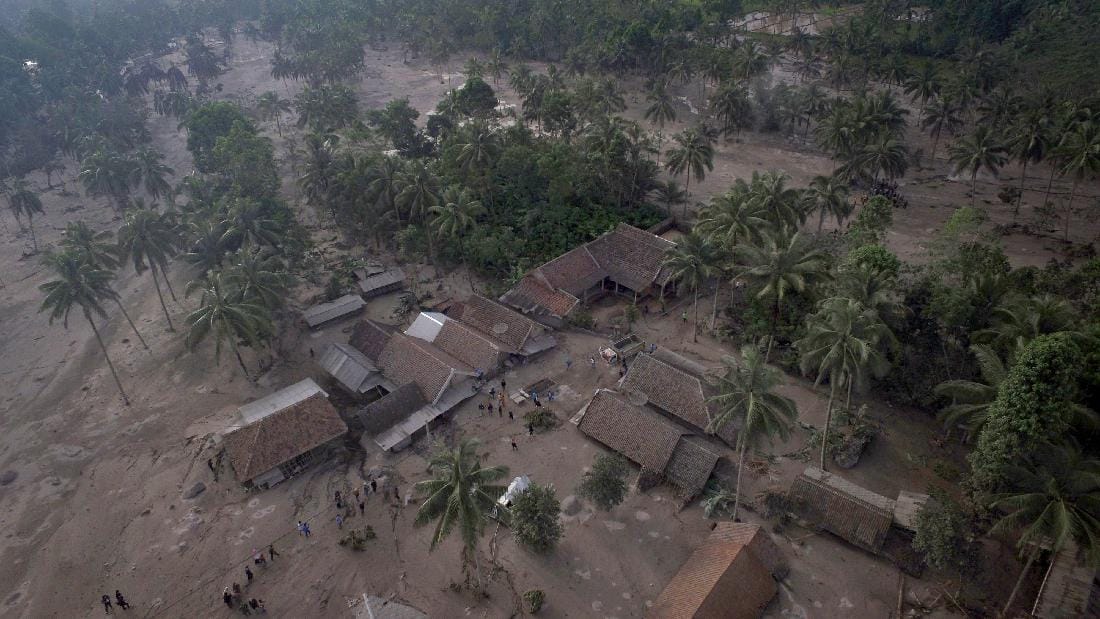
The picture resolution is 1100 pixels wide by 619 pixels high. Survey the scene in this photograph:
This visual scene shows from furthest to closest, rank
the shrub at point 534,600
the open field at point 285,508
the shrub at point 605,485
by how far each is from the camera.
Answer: the shrub at point 605,485
the open field at point 285,508
the shrub at point 534,600

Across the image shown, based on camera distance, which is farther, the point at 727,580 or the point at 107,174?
the point at 107,174

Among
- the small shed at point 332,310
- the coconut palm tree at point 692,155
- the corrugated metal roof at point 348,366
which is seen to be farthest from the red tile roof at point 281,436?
the coconut palm tree at point 692,155

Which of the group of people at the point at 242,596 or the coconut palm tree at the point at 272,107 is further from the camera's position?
the coconut palm tree at the point at 272,107

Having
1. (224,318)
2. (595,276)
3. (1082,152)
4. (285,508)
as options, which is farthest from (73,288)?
(1082,152)

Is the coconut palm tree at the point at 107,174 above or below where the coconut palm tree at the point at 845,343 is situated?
below

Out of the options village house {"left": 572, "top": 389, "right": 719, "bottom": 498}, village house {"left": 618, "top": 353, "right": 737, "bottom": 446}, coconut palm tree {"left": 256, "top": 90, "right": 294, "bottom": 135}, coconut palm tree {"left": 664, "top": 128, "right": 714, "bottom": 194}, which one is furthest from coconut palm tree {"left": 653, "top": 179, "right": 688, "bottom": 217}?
coconut palm tree {"left": 256, "top": 90, "right": 294, "bottom": 135}

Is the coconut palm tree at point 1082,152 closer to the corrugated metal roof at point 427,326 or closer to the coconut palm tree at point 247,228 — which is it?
the corrugated metal roof at point 427,326

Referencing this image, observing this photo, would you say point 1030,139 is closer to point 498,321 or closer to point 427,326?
point 498,321
